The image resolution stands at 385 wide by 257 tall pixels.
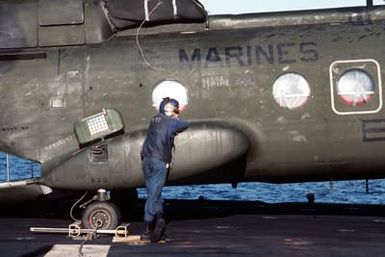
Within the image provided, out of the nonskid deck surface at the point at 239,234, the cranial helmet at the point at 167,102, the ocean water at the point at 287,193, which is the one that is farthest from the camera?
the ocean water at the point at 287,193

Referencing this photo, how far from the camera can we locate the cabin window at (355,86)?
1171cm

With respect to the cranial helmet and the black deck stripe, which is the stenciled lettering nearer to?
the cranial helmet

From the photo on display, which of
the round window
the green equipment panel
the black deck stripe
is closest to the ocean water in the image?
the black deck stripe

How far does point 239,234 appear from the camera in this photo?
11547 mm

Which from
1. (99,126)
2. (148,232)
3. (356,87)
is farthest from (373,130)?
(99,126)

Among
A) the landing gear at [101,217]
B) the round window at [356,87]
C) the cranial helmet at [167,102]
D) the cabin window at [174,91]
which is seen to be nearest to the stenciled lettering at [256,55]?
the cabin window at [174,91]

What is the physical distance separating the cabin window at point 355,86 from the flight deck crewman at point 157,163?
2445 millimetres

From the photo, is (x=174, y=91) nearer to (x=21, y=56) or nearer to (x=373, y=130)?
(x=21, y=56)

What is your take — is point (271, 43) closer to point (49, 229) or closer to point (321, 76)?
point (321, 76)

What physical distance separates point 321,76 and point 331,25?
971mm

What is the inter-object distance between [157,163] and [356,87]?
10.5 ft

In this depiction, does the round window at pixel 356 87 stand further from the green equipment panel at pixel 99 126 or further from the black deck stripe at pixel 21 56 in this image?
the black deck stripe at pixel 21 56

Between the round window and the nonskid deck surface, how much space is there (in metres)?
1.96

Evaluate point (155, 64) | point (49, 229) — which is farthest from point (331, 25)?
point (49, 229)
